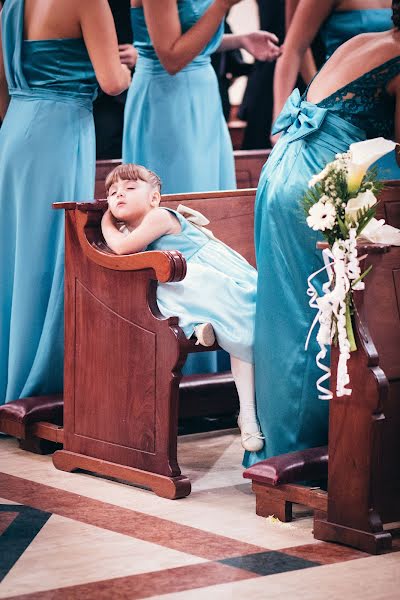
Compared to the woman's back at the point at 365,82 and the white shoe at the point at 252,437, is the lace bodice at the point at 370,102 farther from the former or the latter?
the white shoe at the point at 252,437

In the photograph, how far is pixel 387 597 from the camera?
3674 millimetres

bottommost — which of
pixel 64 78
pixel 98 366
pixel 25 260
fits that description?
pixel 98 366

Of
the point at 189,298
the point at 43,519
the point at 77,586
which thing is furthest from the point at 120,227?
the point at 77,586

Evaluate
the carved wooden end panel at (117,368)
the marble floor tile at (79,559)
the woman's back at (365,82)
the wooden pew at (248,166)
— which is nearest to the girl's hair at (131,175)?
the carved wooden end panel at (117,368)

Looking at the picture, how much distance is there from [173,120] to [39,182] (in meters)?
0.86

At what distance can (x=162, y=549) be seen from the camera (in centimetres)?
413

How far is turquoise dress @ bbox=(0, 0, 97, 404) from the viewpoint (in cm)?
586

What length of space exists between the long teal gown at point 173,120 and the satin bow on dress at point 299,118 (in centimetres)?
137

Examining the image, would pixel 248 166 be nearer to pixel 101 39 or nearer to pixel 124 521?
pixel 101 39

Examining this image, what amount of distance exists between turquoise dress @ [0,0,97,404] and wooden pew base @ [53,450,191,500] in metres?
0.71

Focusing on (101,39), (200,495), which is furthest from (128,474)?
(101,39)

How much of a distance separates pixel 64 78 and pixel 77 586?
2771 mm

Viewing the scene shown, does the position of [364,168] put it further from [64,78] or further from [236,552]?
[64,78]

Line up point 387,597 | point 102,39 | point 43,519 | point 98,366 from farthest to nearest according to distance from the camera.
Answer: point 102,39
point 98,366
point 43,519
point 387,597
